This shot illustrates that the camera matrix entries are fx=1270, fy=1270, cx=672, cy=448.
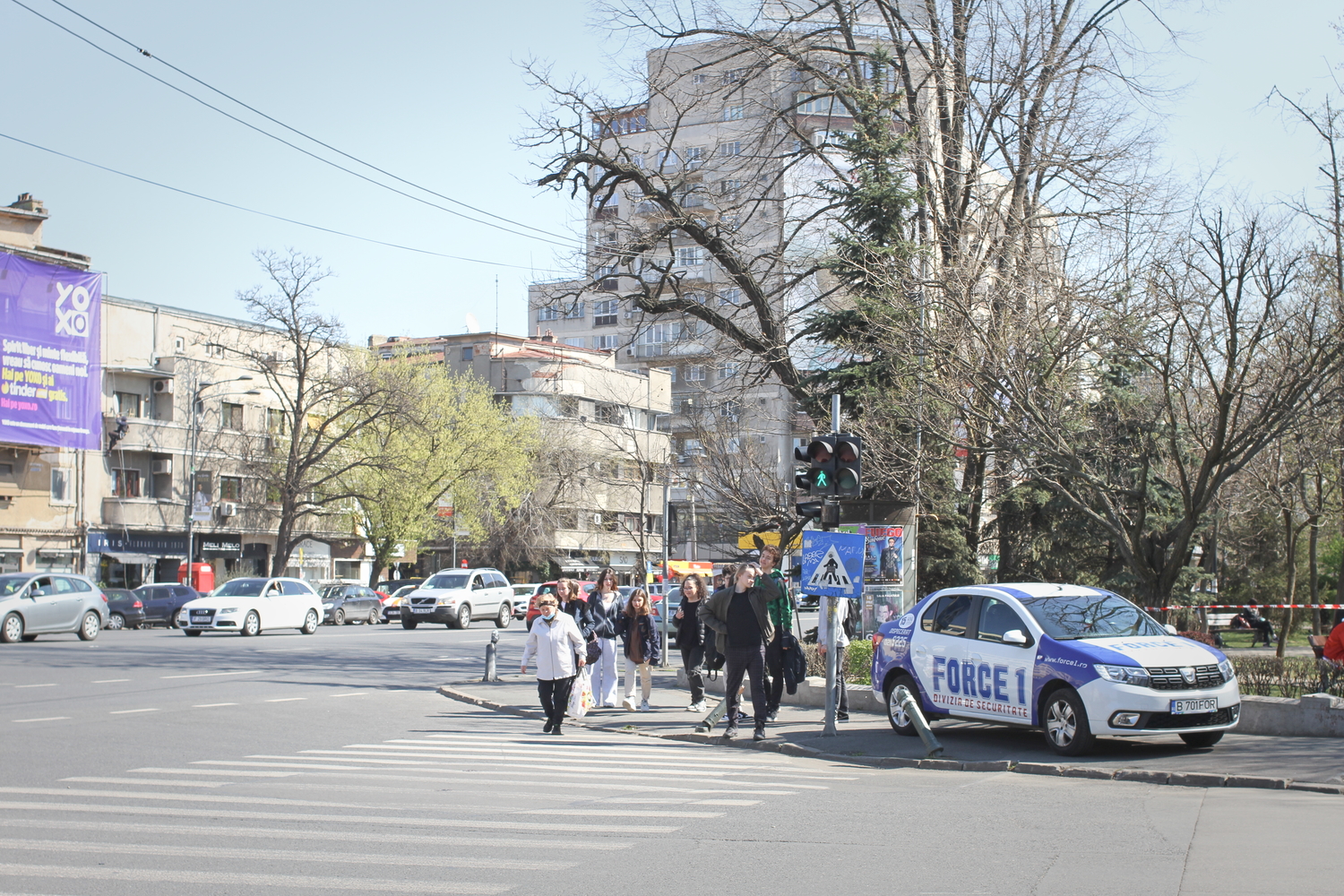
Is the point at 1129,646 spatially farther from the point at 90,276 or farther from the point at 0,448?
the point at 0,448

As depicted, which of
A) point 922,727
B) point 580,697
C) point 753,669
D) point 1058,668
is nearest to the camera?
point 1058,668

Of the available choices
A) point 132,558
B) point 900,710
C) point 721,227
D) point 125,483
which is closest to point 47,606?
point 721,227

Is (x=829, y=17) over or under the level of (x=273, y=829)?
over

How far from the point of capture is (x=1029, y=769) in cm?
1161

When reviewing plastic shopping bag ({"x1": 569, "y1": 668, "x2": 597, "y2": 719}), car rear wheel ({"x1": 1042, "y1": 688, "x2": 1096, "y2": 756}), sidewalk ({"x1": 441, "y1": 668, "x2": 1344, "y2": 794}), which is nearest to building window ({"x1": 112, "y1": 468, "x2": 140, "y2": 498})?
sidewalk ({"x1": 441, "y1": 668, "x2": 1344, "y2": 794})

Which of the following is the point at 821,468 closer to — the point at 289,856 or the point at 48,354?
the point at 289,856

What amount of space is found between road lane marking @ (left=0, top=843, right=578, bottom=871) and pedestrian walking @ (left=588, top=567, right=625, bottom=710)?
9.72 metres

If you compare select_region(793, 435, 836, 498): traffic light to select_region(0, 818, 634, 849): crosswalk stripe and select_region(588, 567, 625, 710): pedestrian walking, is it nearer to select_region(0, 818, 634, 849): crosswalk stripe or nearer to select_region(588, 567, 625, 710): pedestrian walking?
select_region(588, 567, 625, 710): pedestrian walking

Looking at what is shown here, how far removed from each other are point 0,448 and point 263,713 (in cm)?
3898

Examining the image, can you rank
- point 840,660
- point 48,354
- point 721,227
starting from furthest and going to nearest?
point 48,354, point 721,227, point 840,660

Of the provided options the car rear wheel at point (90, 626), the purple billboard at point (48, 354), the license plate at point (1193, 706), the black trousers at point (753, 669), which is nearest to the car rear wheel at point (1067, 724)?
the license plate at point (1193, 706)

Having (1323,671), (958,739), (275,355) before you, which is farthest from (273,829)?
(275,355)

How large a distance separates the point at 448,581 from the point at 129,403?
69.1 ft

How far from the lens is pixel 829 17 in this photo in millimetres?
27438
